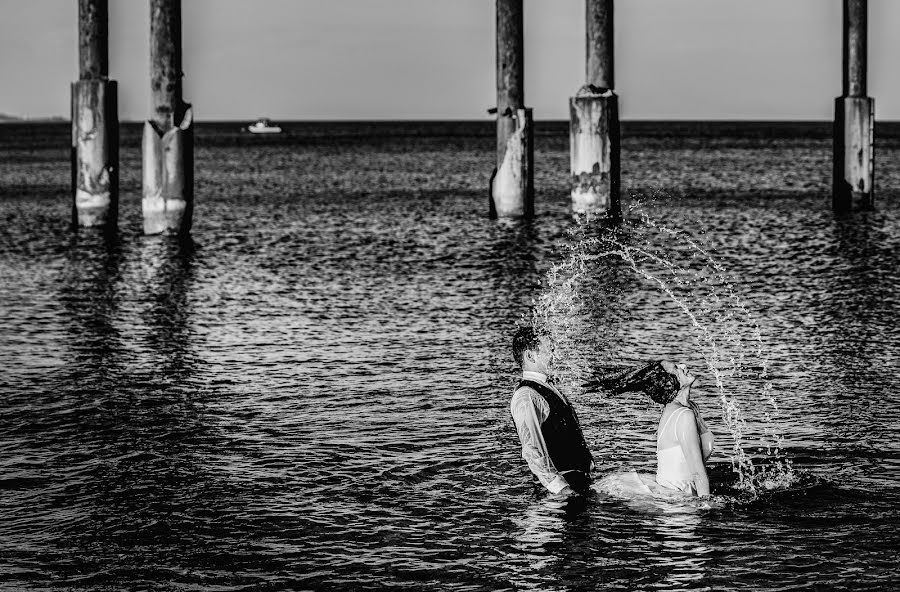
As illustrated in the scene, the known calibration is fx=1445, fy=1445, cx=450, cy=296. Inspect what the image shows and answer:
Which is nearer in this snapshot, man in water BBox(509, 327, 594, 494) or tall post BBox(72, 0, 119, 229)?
man in water BBox(509, 327, 594, 494)

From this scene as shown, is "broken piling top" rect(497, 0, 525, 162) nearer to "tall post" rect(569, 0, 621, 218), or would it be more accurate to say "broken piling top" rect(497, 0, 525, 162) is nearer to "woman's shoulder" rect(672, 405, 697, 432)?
"tall post" rect(569, 0, 621, 218)

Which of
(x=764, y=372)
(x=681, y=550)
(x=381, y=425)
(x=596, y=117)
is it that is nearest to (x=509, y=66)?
(x=596, y=117)

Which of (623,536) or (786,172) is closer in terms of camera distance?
(623,536)

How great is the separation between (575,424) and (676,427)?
635 mm

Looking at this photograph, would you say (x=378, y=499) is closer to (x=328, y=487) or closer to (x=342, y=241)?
(x=328, y=487)

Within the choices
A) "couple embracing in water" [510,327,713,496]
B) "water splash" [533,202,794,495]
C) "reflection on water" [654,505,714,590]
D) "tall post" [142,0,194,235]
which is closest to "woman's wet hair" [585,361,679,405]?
"couple embracing in water" [510,327,713,496]

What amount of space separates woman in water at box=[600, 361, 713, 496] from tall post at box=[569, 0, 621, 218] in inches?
653

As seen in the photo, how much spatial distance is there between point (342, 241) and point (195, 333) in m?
13.4

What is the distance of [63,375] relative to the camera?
1445cm

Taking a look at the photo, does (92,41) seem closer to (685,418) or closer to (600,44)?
(600,44)

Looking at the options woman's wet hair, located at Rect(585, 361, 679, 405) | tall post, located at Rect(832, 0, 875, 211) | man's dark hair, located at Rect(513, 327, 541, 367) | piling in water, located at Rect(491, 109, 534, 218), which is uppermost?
tall post, located at Rect(832, 0, 875, 211)

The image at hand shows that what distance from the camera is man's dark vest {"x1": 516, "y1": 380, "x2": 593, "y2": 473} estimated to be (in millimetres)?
8820

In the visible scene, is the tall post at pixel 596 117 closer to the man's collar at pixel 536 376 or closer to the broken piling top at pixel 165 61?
the broken piling top at pixel 165 61

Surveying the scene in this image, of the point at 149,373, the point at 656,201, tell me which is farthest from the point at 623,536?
the point at 656,201
